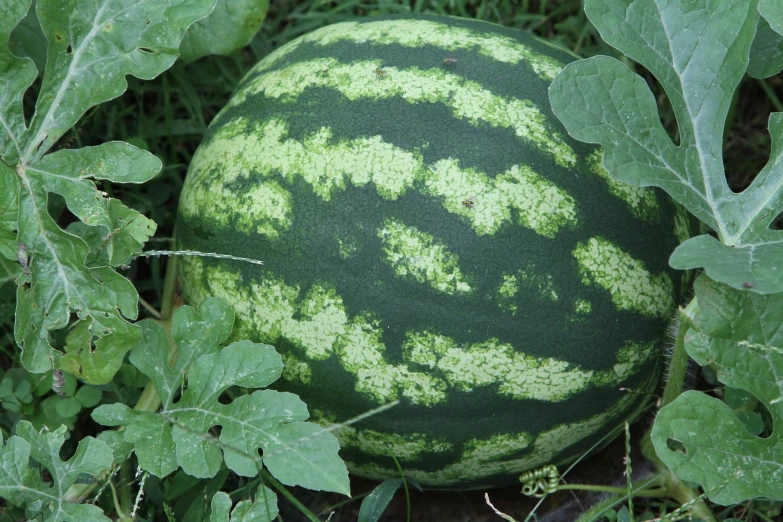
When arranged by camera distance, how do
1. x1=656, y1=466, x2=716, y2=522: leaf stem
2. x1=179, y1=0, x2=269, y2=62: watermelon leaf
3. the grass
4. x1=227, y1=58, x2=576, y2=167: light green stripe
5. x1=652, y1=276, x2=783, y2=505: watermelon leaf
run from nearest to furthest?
x1=652, y1=276, x2=783, y2=505: watermelon leaf
x1=227, y1=58, x2=576, y2=167: light green stripe
x1=656, y1=466, x2=716, y2=522: leaf stem
the grass
x1=179, y1=0, x2=269, y2=62: watermelon leaf

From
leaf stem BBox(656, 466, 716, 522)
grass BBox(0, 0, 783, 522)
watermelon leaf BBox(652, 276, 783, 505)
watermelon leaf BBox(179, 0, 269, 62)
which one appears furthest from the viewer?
watermelon leaf BBox(179, 0, 269, 62)

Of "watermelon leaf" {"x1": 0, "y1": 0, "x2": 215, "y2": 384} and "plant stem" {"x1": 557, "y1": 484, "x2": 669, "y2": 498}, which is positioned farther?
"plant stem" {"x1": 557, "y1": 484, "x2": 669, "y2": 498}

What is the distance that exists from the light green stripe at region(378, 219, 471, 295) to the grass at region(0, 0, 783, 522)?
856 millimetres

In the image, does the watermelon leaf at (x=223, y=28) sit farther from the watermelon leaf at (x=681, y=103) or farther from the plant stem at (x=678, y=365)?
the plant stem at (x=678, y=365)

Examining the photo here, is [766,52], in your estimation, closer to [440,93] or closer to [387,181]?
[440,93]

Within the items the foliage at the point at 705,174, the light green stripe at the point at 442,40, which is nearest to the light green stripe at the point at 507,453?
the foliage at the point at 705,174

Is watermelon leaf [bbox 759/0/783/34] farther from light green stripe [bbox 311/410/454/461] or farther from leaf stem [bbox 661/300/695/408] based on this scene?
light green stripe [bbox 311/410/454/461]

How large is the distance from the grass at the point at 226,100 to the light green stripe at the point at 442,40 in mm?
856

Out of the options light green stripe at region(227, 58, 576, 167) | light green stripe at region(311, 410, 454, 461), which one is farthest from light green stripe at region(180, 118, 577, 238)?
light green stripe at region(311, 410, 454, 461)

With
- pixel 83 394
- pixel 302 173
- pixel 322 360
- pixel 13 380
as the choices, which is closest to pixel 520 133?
pixel 302 173

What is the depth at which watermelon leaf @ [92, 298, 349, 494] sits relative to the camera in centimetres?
185

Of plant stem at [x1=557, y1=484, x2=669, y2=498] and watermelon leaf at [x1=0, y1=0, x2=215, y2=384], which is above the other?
watermelon leaf at [x1=0, y1=0, x2=215, y2=384]

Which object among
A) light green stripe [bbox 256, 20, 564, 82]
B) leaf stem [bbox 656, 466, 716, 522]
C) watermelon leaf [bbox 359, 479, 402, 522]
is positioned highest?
light green stripe [bbox 256, 20, 564, 82]

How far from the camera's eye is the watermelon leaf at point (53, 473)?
1.92 meters
